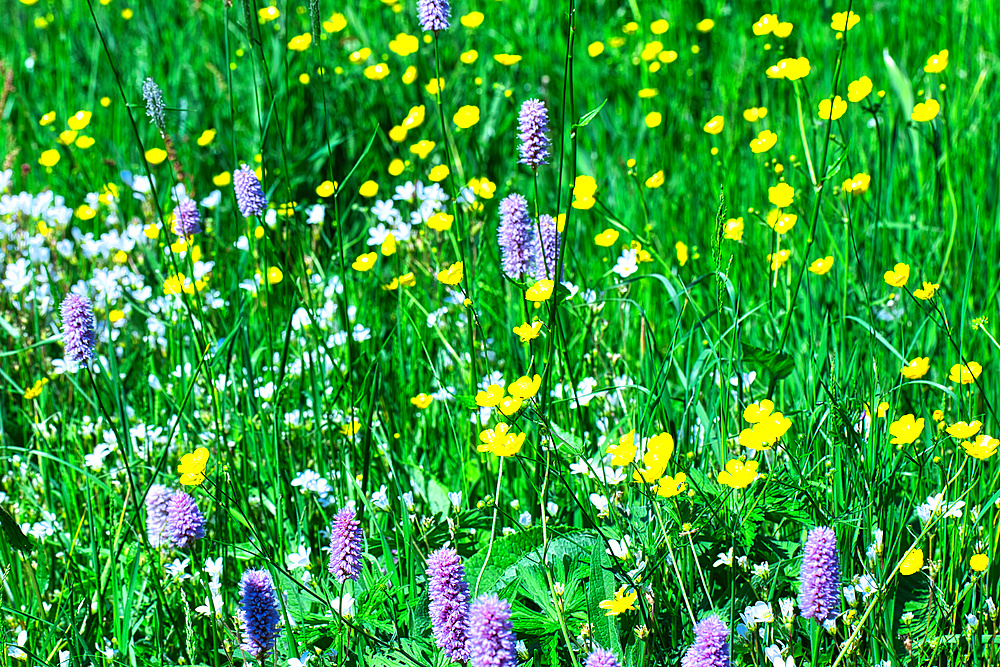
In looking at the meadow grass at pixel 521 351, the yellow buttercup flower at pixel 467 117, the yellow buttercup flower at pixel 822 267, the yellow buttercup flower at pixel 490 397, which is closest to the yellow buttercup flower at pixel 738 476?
the meadow grass at pixel 521 351

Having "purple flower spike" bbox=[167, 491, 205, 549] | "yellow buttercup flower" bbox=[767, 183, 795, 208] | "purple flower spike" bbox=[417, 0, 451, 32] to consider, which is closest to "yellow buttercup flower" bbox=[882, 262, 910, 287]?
"yellow buttercup flower" bbox=[767, 183, 795, 208]

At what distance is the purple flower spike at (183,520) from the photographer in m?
1.60

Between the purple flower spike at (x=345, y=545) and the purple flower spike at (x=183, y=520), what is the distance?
30 cm

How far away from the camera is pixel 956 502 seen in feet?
5.01

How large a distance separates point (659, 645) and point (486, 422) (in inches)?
26.0

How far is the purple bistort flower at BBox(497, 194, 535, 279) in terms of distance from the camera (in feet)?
6.72

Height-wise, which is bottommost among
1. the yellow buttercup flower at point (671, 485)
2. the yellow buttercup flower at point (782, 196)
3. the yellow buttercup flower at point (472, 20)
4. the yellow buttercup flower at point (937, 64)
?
the yellow buttercup flower at point (671, 485)

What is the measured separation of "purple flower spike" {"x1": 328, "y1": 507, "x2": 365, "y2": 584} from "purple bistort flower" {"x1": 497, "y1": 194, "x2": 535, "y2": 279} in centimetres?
78

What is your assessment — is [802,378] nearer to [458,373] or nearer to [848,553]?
[848,553]

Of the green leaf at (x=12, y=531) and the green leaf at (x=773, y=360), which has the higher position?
the green leaf at (x=773, y=360)

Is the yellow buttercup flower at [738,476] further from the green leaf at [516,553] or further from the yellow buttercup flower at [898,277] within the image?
the yellow buttercup flower at [898,277]

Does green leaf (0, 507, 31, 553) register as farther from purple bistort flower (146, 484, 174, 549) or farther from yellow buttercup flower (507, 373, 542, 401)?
yellow buttercup flower (507, 373, 542, 401)

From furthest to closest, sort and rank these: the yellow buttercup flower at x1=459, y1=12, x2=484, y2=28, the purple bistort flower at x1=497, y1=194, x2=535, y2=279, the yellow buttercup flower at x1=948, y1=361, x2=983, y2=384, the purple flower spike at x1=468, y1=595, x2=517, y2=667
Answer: the yellow buttercup flower at x1=459, y1=12, x2=484, y2=28 → the purple bistort flower at x1=497, y1=194, x2=535, y2=279 → the yellow buttercup flower at x1=948, y1=361, x2=983, y2=384 → the purple flower spike at x1=468, y1=595, x2=517, y2=667

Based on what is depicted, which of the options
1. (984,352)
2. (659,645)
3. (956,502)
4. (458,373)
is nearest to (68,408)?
(458,373)
